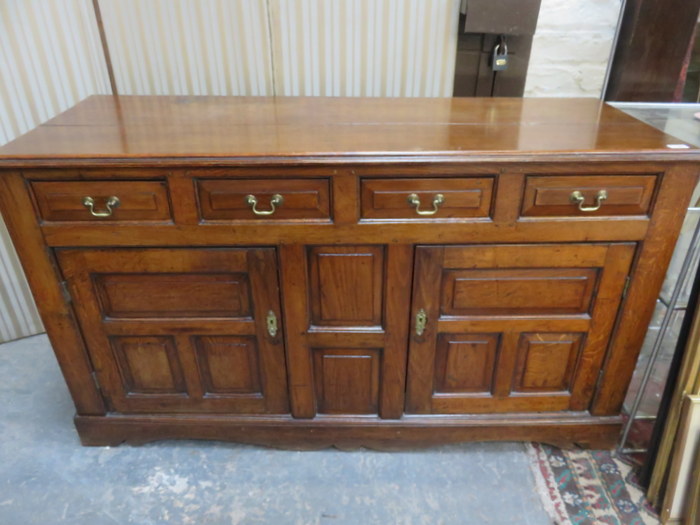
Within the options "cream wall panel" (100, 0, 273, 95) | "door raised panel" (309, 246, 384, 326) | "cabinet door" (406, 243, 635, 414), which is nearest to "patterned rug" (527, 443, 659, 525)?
"cabinet door" (406, 243, 635, 414)

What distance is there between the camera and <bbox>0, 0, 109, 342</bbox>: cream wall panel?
1.78 meters

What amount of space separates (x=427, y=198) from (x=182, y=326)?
767 mm

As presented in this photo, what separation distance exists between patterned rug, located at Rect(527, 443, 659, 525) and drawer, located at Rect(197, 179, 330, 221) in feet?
3.44

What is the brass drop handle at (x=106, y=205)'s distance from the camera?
1.32m

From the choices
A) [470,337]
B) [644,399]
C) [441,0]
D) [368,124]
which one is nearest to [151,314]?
[368,124]

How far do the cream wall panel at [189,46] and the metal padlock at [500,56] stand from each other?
75 cm

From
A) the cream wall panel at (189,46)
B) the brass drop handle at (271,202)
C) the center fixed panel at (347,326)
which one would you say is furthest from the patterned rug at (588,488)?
the cream wall panel at (189,46)

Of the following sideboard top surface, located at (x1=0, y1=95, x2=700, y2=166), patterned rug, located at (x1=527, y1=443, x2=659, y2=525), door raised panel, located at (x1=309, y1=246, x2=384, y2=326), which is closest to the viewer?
sideboard top surface, located at (x1=0, y1=95, x2=700, y2=166)

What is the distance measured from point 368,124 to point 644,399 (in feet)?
4.26

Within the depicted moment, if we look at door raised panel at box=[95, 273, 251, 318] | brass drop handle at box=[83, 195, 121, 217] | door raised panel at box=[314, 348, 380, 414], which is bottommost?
door raised panel at box=[314, 348, 380, 414]

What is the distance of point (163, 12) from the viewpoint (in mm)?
1753

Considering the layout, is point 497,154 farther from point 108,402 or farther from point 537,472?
point 108,402

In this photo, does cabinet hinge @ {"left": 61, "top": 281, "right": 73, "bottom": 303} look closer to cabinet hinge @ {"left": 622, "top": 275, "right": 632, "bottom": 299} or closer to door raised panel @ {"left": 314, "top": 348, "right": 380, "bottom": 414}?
door raised panel @ {"left": 314, "top": 348, "right": 380, "bottom": 414}

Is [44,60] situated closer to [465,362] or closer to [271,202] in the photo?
[271,202]
